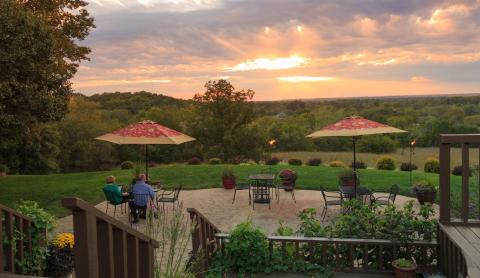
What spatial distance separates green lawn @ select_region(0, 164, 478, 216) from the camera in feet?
41.3

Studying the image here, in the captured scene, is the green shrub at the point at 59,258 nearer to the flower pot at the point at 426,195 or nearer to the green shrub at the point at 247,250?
the green shrub at the point at 247,250

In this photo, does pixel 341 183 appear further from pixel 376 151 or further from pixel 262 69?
pixel 376 151

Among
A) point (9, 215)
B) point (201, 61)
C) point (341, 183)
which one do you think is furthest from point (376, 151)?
point (9, 215)

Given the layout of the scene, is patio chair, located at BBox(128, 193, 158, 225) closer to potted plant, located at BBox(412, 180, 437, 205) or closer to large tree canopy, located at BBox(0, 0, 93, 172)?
large tree canopy, located at BBox(0, 0, 93, 172)

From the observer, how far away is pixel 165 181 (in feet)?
47.6

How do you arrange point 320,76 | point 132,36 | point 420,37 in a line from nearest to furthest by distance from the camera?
1. point 132,36
2. point 420,37
3. point 320,76

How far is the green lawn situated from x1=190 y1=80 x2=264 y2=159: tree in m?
9.74

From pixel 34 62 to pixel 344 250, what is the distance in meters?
8.33

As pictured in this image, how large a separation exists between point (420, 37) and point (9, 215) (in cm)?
2120

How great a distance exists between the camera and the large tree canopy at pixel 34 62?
9.55m

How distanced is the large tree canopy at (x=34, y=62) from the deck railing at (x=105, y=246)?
8.15 metres

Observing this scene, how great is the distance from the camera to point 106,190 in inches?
358

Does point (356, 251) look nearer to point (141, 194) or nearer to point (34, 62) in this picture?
point (141, 194)

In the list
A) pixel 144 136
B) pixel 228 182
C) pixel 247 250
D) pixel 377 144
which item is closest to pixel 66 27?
pixel 144 136
